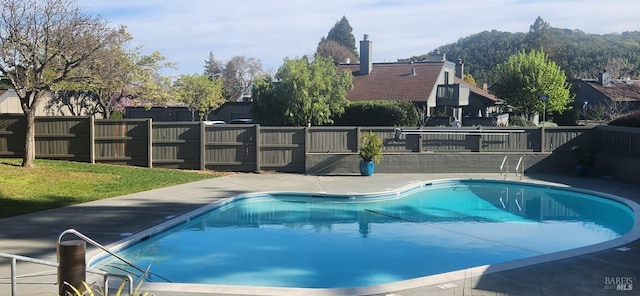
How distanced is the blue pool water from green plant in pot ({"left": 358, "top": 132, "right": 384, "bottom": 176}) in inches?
102

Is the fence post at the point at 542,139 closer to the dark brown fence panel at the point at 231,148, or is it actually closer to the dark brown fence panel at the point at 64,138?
the dark brown fence panel at the point at 231,148

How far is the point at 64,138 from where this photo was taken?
71.2 feet

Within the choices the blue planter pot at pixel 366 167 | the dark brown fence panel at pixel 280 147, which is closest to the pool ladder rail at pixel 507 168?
the blue planter pot at pixel 366 167

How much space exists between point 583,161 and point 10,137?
21.6 metres

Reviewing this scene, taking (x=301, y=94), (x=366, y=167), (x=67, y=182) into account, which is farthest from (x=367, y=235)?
(x=301, y=94)

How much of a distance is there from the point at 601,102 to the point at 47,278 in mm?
55506

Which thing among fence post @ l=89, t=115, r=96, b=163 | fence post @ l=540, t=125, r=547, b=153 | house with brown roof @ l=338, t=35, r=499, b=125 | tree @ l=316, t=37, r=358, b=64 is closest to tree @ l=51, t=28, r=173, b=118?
fence post @ l=89, t=115, r=96, b=163

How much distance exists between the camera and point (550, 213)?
1633 centimetres

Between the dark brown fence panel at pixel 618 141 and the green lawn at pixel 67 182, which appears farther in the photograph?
the dark brown fence panel at pixel 618 141

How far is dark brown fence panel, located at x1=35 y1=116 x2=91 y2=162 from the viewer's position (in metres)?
21.6

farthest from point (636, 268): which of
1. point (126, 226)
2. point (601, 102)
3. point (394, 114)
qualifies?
point (601, 102)

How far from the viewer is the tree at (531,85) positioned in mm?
42781

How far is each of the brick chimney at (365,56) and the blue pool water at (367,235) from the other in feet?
75.4

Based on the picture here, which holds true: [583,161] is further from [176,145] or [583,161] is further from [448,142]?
[176,145]
